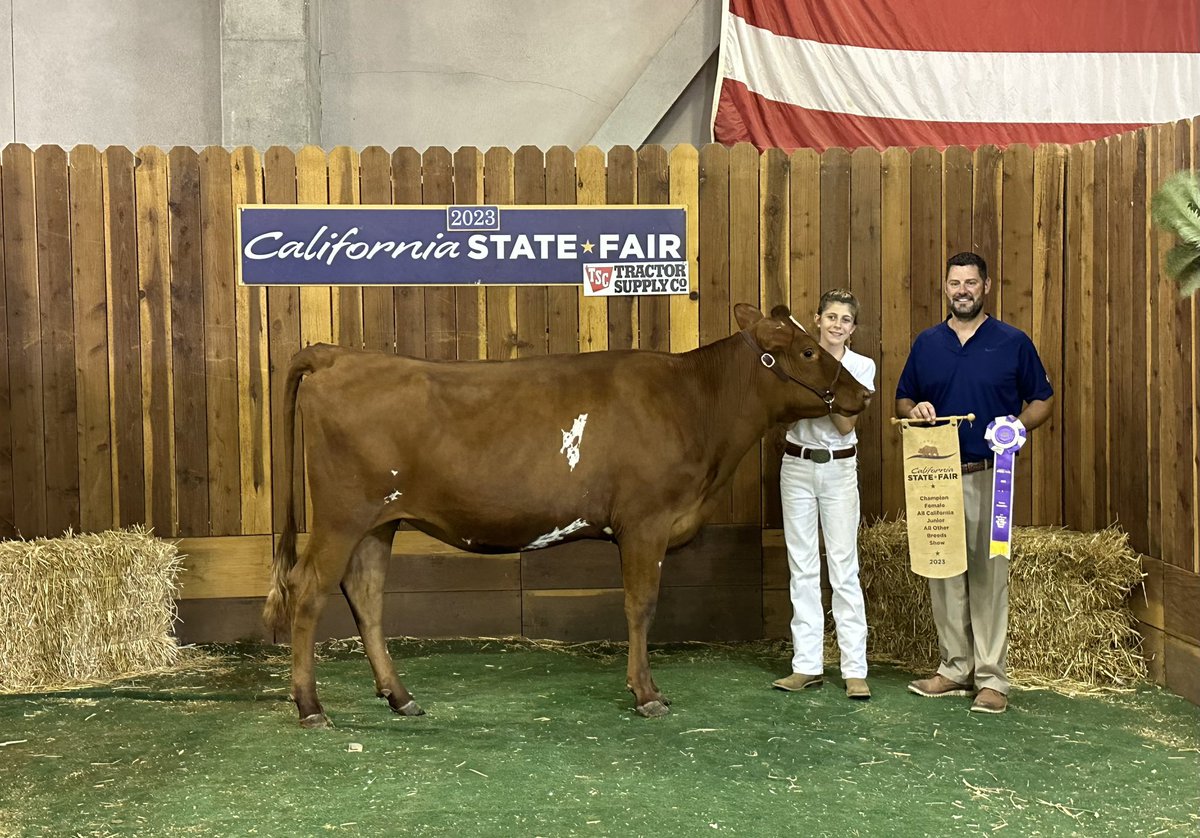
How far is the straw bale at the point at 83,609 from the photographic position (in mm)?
5055

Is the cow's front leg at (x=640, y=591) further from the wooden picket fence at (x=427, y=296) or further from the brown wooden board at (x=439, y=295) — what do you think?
the brown wooden board at (x=439, y=295)

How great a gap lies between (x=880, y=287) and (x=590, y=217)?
5.15ft

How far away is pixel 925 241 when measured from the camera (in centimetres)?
596

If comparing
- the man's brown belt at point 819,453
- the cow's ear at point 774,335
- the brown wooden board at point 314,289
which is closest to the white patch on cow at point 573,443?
the cow's ear at point 774,335

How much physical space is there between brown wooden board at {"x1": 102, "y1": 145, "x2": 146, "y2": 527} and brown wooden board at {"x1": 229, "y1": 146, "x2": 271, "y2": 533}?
1.66ft

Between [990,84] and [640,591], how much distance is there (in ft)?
15.3

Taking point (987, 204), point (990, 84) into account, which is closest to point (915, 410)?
point (987, 204)

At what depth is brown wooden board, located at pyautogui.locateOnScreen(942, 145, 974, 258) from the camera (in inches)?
234

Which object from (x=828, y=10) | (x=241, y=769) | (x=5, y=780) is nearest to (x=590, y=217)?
(x=828, y=10)

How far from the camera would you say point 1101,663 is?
200 inches

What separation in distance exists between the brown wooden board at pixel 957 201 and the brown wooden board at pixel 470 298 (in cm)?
243

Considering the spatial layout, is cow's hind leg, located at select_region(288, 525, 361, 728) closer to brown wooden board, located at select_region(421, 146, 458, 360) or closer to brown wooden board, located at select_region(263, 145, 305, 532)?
brown wooden board, located at select_region(263, 145, 305, 532)

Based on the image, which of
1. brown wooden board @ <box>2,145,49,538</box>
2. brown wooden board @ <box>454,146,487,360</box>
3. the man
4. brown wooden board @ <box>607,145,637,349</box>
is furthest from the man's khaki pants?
brown wooden board @ <box>2,145,49,538</box>

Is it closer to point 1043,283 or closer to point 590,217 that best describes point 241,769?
point 590,217
